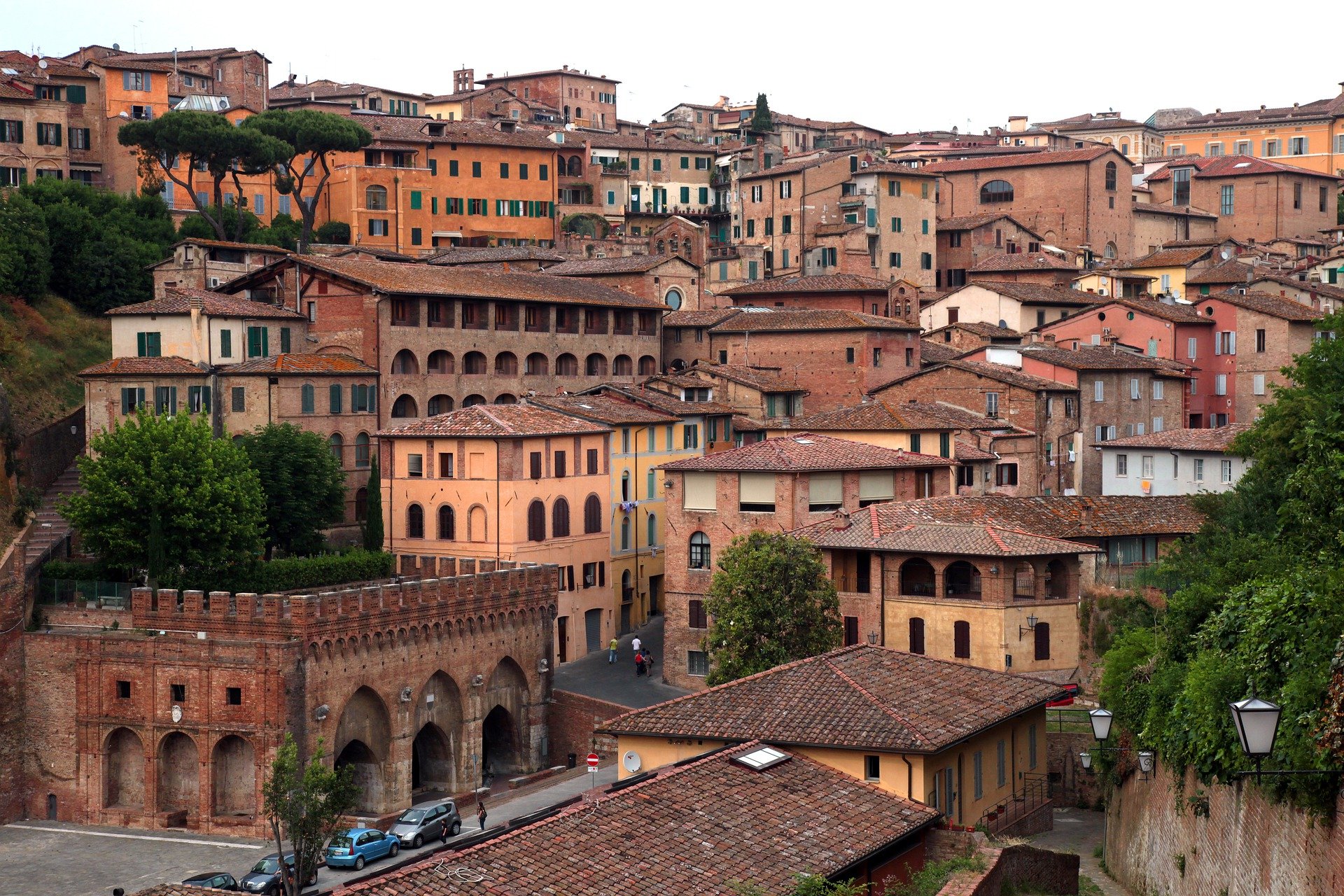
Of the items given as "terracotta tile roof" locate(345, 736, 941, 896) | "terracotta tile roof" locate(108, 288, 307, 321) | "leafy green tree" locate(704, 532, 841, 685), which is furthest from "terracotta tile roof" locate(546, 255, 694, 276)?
"terracotta tile roof" locate(345, 736, 941, 896)

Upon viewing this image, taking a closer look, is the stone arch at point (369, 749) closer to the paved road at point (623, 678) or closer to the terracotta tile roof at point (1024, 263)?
the paved road at point (623, 678)

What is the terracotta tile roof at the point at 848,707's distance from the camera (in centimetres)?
2866

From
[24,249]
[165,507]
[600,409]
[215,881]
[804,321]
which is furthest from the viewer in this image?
[804,321]

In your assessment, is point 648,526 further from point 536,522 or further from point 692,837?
point 692,837

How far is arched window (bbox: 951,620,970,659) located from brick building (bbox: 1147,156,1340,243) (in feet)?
193

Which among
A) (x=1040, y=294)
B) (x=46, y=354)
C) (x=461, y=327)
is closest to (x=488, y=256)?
(x=461, y=327)

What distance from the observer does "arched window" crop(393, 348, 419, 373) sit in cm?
5909

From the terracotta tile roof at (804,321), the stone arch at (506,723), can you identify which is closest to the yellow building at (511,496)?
the stone arch at (506,723)

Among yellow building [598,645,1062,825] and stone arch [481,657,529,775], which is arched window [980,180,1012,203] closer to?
stone arch [481,657,529,775]

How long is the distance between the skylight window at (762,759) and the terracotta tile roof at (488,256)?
51.1 m

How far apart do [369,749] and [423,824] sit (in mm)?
5898

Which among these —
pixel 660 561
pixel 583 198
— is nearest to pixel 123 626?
pixel 660 561

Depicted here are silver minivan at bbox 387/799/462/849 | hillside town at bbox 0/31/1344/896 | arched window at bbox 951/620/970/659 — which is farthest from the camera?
arched window at bbox 951/620/970/659

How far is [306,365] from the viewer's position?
55312 mm
